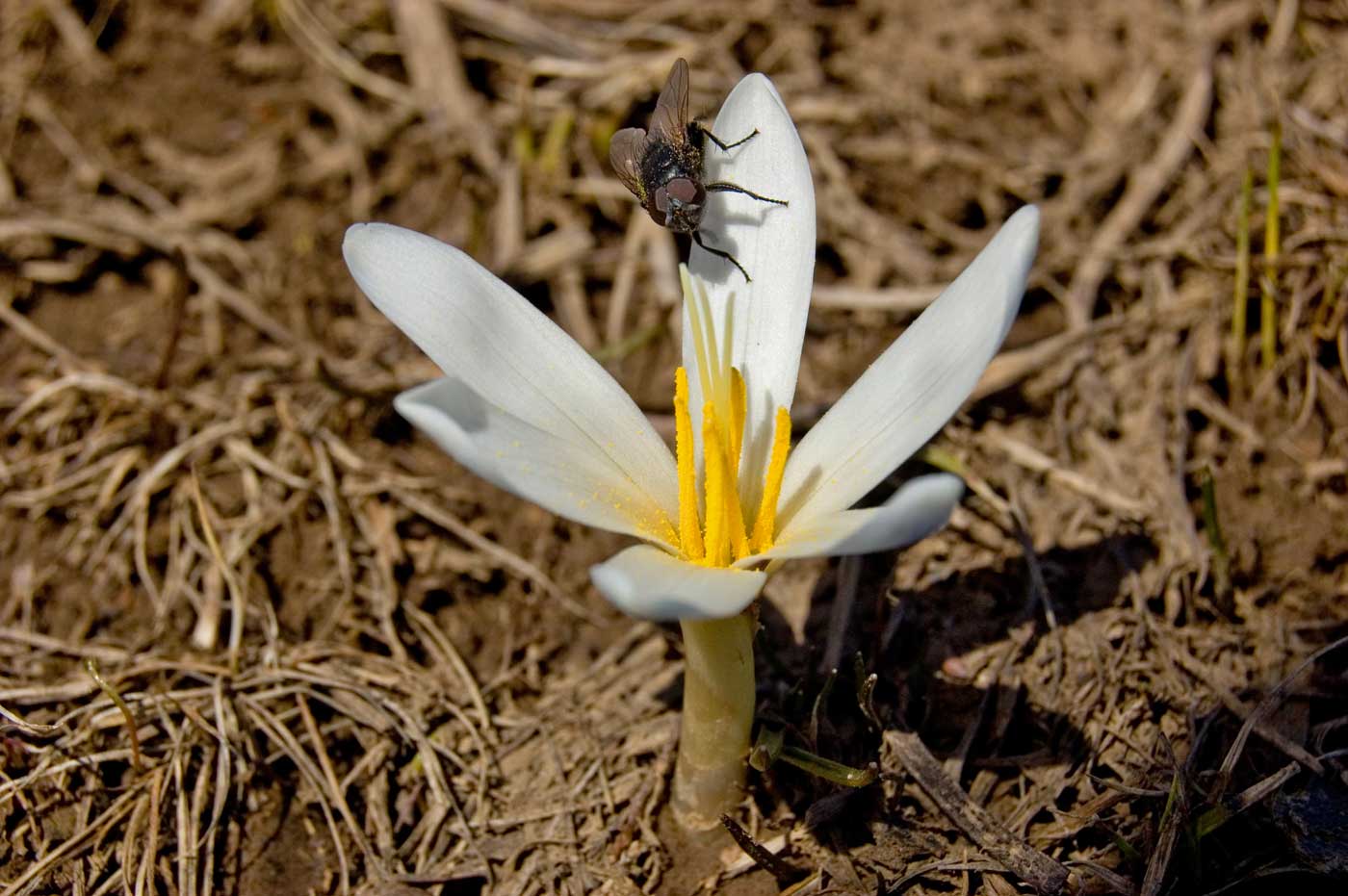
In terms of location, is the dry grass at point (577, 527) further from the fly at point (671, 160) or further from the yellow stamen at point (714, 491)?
the fly at point (671, 160)

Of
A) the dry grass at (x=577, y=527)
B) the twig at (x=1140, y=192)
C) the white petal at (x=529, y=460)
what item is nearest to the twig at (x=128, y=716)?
the dry grass at (x=577, y=527)

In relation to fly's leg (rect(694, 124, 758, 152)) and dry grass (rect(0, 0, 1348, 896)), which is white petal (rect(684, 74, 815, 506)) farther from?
dry grass (rect(0, 0, 1348, 896))

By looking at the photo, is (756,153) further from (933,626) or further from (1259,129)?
(1259,129)

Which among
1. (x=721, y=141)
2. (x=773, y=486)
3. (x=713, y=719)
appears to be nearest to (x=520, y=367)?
(x=773, y=486)

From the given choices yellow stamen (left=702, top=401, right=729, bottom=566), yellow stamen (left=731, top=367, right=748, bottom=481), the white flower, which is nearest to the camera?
the white flower

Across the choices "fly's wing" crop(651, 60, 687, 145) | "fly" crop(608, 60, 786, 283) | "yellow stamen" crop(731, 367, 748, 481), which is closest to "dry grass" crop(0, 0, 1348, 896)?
"yellow stamen" crop(731, 367, 748, 481)

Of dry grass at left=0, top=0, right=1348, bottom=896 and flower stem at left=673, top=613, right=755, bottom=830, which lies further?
dry grass at left=0, top=0, right=1348, bottom=896

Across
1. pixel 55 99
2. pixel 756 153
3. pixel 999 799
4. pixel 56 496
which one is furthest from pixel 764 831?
pixel 55 99

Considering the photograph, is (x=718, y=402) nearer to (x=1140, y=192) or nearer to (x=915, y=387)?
(x=915, y=387)
